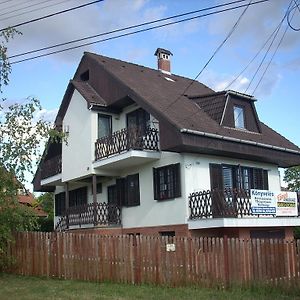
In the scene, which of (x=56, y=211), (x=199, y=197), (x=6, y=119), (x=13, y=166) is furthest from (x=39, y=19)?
(x=56, y=211)

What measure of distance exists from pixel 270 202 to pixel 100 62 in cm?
1154

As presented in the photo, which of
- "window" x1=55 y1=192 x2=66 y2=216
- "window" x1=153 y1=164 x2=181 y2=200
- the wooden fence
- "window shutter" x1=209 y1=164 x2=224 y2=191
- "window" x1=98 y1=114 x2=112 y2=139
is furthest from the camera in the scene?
"window" x1=55 y1=192 x2=66 y2=216

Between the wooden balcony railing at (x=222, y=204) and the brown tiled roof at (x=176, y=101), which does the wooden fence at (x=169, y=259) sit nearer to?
the wooden balcony railing at (x=222, y=204)

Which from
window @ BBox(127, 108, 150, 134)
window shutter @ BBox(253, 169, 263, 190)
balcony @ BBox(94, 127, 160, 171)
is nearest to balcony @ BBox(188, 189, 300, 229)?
balcony @ BBox(94, 127, 160, 171)

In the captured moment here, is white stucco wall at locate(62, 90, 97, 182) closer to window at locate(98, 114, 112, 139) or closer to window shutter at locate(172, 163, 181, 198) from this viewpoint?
window at locate(98, 114, 112, 139)

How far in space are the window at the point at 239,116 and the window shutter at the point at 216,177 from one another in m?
2.74

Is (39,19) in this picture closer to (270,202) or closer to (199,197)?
(199,197)

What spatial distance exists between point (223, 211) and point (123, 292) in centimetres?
677

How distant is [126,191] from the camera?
23453 millimetres

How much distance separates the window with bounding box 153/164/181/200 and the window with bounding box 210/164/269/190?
1737 mm

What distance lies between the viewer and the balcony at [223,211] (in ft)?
60.5

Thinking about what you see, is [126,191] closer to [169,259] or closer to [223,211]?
[223,211]

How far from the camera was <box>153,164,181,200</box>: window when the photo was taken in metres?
20.5

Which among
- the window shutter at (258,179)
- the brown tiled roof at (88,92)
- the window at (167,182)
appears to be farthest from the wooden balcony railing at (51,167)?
the window shutter at (258,179)
